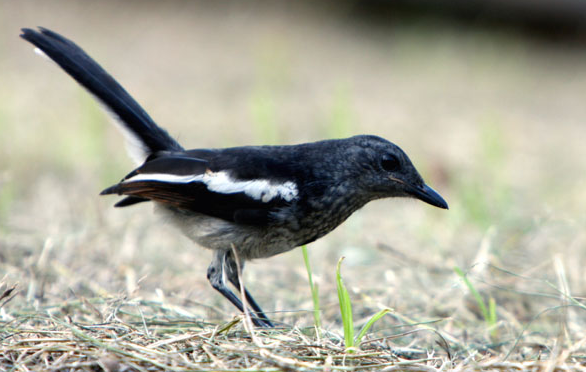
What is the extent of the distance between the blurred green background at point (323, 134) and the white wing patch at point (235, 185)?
0.58 meters

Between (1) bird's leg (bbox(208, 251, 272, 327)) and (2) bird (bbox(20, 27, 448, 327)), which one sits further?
(1) bird's leg (bbox(208, 251, 272, 327))

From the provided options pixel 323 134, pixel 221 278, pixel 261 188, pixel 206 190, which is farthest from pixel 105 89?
pixel 323 134

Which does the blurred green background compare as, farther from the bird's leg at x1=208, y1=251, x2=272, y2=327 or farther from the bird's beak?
the bird's beak

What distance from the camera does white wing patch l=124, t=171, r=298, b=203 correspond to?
343 centimetres

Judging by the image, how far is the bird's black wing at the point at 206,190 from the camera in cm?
344

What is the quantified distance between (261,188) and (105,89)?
1122 mm

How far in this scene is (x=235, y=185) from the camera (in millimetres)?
3512

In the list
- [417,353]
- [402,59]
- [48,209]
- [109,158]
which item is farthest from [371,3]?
[417,353]

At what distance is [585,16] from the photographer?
11.5m

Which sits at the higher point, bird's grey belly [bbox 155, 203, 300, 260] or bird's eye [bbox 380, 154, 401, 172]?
bird's eye [bbox 380, 154, 401, 172]

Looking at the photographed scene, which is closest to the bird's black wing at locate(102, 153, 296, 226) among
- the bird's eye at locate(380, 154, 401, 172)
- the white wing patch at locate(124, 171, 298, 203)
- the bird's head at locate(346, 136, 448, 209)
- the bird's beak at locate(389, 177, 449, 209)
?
the white wing patch at locate(124, 171, 298, 203)

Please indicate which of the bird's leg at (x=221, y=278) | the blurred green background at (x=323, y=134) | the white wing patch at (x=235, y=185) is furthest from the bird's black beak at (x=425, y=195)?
the bird's leg at (x=221, y=278)

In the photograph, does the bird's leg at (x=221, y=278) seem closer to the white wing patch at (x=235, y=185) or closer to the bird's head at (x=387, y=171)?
the white wing patch at (x=235, y=185)

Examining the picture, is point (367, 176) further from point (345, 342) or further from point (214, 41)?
point (214, 41)
